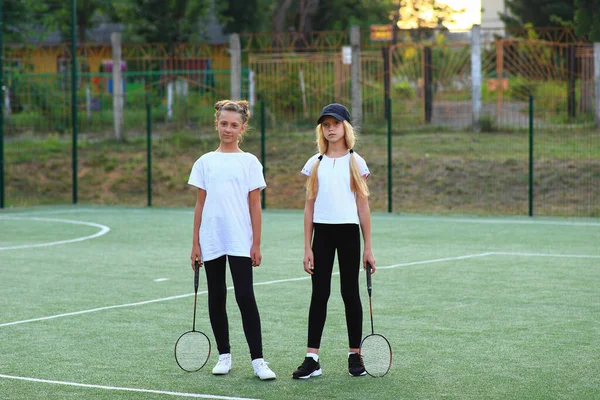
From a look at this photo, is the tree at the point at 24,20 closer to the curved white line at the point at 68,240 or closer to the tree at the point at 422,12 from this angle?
the curved white line at the point at 68,240

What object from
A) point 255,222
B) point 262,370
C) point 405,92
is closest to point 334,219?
point 255,222

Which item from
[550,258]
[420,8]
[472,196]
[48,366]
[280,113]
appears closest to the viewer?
[48,366]

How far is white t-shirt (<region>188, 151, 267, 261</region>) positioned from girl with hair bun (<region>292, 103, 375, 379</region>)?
38cm

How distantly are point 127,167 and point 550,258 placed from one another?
1503 cm

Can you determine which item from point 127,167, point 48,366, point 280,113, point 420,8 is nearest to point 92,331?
point 48,366

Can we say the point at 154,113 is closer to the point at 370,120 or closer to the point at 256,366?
the point at 370,120

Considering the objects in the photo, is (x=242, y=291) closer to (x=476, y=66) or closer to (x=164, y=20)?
(x=476, y=66)

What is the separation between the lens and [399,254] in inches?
567

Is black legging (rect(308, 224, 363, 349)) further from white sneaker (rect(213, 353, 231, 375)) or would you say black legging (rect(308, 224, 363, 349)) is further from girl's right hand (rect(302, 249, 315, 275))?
white sneaker (rect(213, 353, 231, 375))

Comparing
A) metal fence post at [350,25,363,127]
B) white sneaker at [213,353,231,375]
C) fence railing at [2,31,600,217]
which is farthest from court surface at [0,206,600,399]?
metal fence post at [350,25,363,127]

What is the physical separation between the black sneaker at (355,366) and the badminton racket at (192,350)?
948 mm

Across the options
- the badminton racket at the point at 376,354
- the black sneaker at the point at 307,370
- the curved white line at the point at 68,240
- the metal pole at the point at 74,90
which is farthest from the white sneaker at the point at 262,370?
the metal pole at the point at 74,90

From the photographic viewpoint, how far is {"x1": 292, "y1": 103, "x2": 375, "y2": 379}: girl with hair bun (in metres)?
7.01

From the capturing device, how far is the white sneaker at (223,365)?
7.13 m
